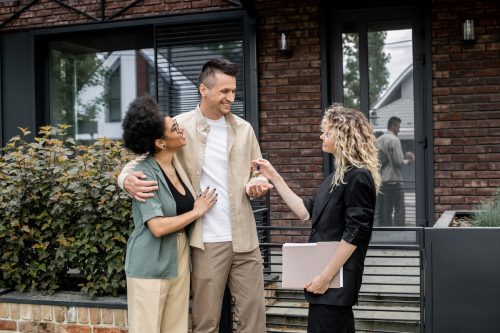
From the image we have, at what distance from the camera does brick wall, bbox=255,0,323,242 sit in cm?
754

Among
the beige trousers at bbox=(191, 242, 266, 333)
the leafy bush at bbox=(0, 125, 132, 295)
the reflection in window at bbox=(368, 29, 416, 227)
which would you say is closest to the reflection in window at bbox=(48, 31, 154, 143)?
the reflection in window at bbox=(368, 29, 416, 227)

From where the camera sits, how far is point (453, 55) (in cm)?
710

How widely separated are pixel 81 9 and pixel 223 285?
6085 millimetres

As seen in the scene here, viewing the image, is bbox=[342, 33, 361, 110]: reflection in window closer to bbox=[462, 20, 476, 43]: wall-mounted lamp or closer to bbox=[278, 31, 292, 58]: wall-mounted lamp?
bbox=[278, 31, 292, 58]: wall-mounted lamp

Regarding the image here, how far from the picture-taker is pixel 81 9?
335 inches

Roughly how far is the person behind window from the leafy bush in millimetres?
3615

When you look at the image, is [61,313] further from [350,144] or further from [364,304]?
[350,144]

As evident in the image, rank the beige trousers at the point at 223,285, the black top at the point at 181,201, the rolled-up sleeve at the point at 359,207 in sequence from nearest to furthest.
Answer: the rolled-up sleeve at the point at 359,207 < the black top at the point at 181,201 < the beige trousers at the point at 223,285

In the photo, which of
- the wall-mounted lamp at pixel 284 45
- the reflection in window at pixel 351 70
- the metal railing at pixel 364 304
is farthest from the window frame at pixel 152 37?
the metal railing at pixel 364 304

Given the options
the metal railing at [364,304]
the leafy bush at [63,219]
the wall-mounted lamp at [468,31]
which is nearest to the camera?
the metal railing at [364,304]

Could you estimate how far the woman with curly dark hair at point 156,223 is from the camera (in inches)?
126

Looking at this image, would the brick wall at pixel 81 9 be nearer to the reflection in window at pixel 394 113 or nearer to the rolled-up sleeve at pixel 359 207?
the reflection in window at pixel 394 113

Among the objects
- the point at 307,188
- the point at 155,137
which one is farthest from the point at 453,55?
the point at 155,137

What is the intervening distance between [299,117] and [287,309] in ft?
9.59
